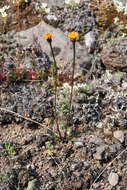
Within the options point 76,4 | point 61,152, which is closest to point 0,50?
point 76,4

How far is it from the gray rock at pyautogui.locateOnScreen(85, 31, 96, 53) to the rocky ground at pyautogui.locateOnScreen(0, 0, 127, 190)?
13mm

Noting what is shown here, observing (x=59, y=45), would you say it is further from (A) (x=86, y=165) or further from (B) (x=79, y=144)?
(A) (x=86, y=165)

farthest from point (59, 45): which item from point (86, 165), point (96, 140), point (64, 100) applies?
point (86, 165)

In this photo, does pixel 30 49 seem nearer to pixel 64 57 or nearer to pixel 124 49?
pixel 64 57

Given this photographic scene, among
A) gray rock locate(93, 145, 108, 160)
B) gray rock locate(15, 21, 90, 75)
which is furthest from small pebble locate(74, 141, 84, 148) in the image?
gray rock locate(15, 21, 90, 75)

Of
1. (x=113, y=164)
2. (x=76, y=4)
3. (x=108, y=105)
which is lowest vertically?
(x=113, y=164)

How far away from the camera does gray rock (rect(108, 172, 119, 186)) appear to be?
4346 mm

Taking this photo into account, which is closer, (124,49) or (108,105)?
(108,105)

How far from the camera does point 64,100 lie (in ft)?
16.2

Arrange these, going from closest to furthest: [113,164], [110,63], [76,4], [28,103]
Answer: [113,164] < [28,103] < [110,63] < [76,4]

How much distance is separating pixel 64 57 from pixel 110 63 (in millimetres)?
604

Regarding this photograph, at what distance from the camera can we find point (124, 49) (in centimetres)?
545

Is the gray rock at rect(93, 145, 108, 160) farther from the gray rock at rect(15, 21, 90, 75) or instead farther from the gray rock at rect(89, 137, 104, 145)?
the gray rock at rect(15, 21, 90, 75)

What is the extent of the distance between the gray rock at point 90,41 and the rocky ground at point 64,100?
0.01 m
